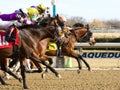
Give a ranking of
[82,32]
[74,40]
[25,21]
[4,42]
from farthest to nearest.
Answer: [82,32] → [74,40] → [25,21] → [4,42]

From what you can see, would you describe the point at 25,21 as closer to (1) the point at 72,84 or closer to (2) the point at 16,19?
Result: (2) the point at 16,19

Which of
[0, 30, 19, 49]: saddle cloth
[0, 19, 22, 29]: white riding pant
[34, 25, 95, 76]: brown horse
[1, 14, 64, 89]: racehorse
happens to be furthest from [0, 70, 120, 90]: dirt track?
[34, 25, 95, 76]: brown horse

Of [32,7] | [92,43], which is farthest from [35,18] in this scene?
[92,43]

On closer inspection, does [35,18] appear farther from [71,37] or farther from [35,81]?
[71,37]

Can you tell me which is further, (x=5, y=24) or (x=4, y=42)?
(x=5, y=24)

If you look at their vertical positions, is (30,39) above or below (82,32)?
above

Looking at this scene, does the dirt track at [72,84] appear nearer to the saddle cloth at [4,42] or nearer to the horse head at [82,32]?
the saddle cloth at [4,42]

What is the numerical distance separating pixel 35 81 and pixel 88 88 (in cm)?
228

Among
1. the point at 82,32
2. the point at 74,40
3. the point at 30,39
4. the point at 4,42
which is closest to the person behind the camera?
the point at 4,42

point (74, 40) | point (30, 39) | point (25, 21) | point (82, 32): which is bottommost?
point (74, 40)

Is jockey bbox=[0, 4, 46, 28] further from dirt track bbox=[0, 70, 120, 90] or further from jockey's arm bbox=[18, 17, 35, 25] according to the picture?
dirt track bbox=[0, 70, 120, 90]

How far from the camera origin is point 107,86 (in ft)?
34.2

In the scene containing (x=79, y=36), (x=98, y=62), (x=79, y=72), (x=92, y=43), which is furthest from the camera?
(x=98, y=62)

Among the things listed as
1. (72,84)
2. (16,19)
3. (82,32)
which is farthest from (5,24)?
(82,32)
